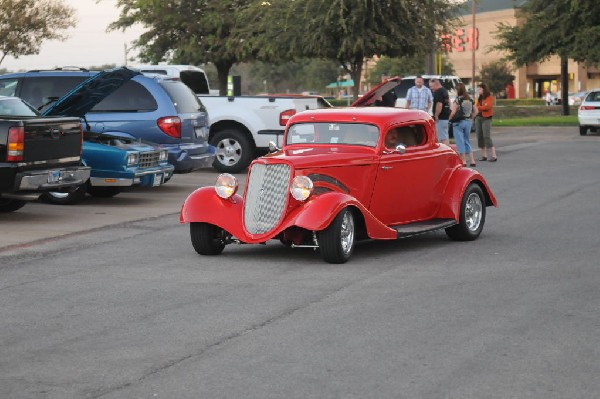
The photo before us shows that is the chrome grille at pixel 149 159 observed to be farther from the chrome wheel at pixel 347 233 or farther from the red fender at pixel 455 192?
the chrome wheel at pixel 347 233

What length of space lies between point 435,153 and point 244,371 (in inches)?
252

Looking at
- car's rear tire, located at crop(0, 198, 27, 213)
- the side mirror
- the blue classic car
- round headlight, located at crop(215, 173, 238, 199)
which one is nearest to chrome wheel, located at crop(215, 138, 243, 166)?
the blue classic car

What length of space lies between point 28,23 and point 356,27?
13769mm

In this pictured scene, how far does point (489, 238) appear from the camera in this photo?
13336 mm

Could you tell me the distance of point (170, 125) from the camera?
19062 mm

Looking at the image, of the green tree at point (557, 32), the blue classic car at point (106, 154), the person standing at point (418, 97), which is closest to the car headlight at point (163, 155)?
the blue classic car at point (106, 154)

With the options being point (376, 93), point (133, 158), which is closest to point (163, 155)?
point (133, 158)

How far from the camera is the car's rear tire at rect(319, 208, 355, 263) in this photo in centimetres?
1112

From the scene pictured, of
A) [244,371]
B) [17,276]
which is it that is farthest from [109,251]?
[244,371]

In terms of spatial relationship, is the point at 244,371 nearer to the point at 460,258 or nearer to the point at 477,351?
the point at 477,351

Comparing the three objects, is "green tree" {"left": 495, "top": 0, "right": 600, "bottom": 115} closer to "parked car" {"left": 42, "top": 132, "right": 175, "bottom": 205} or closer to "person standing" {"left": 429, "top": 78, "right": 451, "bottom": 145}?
"person standing" {"left": 429, "top": 78, "right": 451, "bottom": 145}

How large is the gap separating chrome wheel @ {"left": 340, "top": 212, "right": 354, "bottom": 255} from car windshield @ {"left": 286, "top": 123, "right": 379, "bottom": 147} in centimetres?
119

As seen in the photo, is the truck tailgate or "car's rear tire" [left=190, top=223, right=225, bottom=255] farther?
the truck tailgate

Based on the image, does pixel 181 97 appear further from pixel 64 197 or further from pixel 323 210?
pixel 323 210
